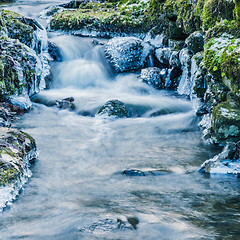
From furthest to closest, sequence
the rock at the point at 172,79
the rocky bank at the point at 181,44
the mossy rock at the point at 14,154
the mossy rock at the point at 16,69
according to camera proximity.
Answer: the rock at the point at 172,79 → the mossy rock at the point at 16,69 → the rocky bank at the point at 181,44 → the mossy rock at the point at 14,154

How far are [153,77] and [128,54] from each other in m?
1.86

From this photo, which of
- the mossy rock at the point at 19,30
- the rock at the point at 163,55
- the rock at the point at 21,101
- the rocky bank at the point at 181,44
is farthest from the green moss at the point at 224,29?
the mossy rock at the point at 19,30

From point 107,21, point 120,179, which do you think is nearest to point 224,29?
point 120,179

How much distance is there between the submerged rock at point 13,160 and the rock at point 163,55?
822 cm

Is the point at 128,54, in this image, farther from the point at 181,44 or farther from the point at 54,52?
the point at 54,52

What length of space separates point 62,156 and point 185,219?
3.64 meters

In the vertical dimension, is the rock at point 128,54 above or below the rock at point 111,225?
above

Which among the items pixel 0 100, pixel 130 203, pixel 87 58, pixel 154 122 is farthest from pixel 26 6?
pixel 130 203

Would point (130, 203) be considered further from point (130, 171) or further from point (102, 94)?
point (102, 94)

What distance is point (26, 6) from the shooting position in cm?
2016

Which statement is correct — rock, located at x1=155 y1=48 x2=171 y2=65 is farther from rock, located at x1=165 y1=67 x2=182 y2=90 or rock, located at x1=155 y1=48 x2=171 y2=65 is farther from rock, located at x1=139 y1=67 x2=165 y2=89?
rock, located at x1=165 y1=67 x2=182 y2=90

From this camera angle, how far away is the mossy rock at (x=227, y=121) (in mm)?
6496

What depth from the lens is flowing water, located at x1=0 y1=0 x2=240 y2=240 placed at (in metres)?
3.46

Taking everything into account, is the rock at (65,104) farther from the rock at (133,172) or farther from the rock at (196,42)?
the rock at (133,172)
